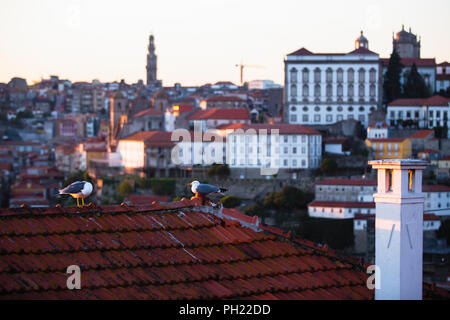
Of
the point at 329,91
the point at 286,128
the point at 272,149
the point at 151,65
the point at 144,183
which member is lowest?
the point at 144,183

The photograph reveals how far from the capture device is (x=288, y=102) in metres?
64.9

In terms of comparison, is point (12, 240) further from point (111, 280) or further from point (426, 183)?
point (426, 183)

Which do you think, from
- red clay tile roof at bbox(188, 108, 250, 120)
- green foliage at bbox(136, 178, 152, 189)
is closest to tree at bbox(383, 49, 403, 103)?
red clay tile roof at bbox(188, 108, 250, 120)

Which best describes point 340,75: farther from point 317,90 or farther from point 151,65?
point 151,65

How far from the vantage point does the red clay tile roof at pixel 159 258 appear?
6398 millimetres

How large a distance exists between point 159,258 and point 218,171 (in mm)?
47942

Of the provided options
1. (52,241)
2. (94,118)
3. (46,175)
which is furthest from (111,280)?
(94,118)

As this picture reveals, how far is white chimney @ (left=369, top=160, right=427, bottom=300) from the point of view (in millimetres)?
6836

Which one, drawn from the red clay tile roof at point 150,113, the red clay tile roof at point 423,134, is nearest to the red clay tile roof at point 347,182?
the red clay tile roof at point 423,134

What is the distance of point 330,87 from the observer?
6531cm

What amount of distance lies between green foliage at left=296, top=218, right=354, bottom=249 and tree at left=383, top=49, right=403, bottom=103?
21.1 m

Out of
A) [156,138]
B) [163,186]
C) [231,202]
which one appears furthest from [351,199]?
[156,138]

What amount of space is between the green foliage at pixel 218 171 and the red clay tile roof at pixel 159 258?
46.6 meters

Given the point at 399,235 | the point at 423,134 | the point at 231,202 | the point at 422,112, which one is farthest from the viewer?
the point at 422,112
